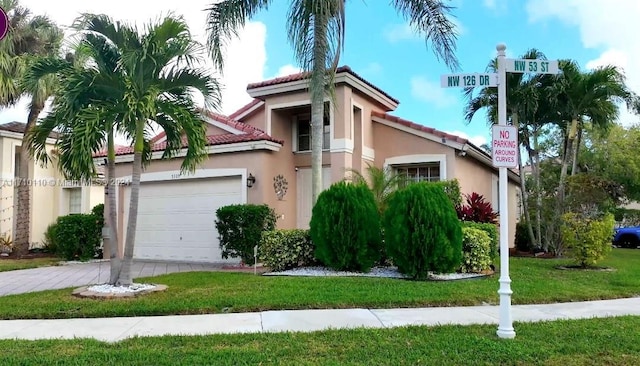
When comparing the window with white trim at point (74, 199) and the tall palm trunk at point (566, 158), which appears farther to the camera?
the window with white trim at point (74, 199)

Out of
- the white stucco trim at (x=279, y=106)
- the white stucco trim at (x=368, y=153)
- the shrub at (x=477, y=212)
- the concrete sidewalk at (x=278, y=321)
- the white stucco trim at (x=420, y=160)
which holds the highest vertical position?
the white stucco trim at (x=279, y=106)

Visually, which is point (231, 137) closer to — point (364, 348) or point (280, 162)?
point (280, 162)

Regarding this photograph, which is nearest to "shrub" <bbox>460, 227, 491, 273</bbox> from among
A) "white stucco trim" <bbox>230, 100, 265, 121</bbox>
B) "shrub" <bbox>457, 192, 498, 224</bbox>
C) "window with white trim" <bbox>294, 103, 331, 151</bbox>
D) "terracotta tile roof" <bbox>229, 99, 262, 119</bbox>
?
"shrub" <bbox>457, 192, 498, 224</bbox>

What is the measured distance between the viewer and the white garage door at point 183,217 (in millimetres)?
14312

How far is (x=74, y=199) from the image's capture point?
21.0 m

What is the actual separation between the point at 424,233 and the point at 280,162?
6.32 meters

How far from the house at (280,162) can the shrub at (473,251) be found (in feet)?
12.6

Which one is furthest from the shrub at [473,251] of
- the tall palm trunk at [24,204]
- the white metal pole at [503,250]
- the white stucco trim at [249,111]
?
the tall palm trunk at [24,204]

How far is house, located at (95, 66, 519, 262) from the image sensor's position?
13828mm

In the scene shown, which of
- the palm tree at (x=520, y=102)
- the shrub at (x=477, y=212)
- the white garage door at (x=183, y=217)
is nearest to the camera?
the shrub at (x=477, y=212)

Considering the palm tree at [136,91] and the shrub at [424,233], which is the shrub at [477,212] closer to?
the shrub at [424,233]

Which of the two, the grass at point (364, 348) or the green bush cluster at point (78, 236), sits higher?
the green bush cluster at point (78, 236)

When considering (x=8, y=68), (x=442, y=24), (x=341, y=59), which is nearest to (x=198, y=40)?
(x=341, y=59)

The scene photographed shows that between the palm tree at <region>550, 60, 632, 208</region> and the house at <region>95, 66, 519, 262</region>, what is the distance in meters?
3.17
